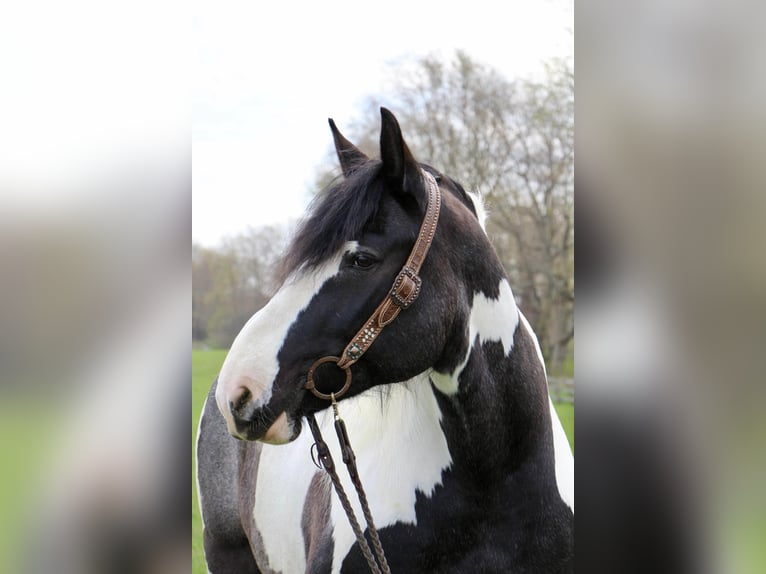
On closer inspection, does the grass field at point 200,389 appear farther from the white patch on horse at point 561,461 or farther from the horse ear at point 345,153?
the horse ear at point 345,153

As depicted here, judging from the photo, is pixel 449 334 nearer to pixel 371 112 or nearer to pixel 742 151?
pixel 742 151

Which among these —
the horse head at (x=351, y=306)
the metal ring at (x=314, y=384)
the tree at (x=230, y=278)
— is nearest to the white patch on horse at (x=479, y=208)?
the horse head at (x=351, y=306)

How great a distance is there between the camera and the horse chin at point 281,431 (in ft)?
5.26

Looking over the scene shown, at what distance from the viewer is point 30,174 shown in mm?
718

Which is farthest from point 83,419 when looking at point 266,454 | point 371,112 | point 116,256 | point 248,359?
point 371,112

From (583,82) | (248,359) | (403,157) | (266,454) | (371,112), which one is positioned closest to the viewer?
(583,82)

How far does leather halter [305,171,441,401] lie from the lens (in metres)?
1.62

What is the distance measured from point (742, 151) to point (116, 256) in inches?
26.1

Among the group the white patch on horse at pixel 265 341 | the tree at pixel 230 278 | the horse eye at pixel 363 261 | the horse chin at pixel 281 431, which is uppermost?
the horse eye at pixel 363 261

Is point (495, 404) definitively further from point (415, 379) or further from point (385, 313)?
point (385, 313)

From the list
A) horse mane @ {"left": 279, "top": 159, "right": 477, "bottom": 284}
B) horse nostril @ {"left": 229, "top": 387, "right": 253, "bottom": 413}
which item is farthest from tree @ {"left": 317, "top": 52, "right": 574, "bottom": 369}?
horse nostril @ {"left": 229, "top": 387, "right": 253, "bottom": 413}

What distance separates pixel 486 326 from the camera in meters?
1.78

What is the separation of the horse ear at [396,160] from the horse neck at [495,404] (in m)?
0.36

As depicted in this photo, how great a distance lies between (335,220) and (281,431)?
1.78 ft
